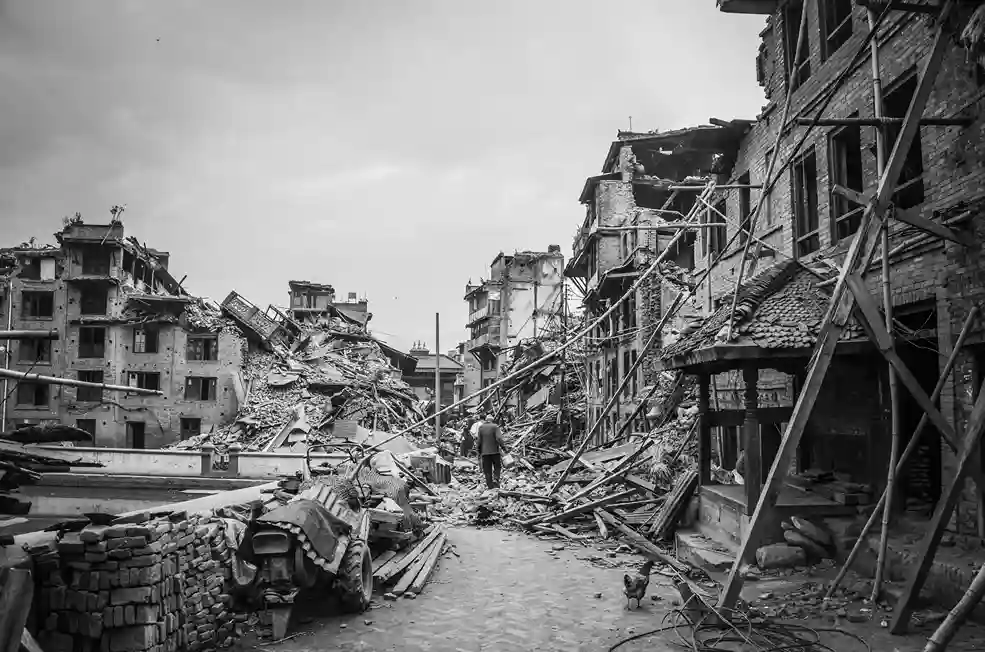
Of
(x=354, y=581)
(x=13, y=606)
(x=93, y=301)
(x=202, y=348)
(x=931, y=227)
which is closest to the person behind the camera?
(x=13, y=606)

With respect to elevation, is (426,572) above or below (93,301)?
below

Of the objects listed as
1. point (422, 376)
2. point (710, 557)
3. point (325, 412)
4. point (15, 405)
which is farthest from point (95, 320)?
point (710, 557)

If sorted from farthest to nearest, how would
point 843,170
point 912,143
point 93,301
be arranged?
point 93,301, point 843,170, point 912,143

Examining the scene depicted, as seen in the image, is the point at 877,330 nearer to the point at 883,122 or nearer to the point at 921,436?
the point at 883,122

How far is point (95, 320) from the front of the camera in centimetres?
4209

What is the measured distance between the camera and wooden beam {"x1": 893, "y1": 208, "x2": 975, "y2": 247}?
7473 millimetres

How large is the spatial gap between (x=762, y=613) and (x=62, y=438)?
8.82m

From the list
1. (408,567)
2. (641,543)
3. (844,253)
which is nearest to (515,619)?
(408,567)

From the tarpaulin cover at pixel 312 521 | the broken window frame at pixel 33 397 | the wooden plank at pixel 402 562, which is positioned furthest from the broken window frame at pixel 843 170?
the broken window frame at pixel 33 397

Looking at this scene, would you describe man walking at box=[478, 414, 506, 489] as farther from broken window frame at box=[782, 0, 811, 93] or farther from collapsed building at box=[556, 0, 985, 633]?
broken window frame at box=[782, 0, 811, 93]

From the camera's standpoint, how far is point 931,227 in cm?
779

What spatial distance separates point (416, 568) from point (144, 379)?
40142 millimetres

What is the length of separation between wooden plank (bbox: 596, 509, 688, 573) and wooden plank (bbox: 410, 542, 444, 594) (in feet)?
12.5

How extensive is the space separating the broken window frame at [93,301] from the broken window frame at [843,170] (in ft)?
145
